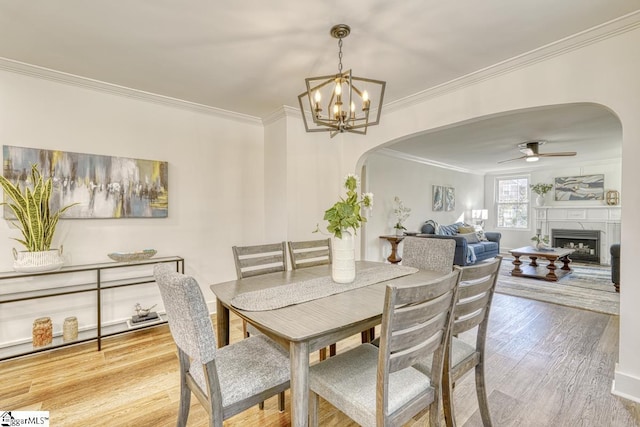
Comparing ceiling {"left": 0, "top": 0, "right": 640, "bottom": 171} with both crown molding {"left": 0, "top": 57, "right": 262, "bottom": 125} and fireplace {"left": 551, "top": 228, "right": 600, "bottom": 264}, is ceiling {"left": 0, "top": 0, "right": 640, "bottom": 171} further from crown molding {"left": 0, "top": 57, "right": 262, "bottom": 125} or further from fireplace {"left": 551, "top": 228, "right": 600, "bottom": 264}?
fireplace {"left": 551, "top": 228, "right": 600, "bottom": 264}

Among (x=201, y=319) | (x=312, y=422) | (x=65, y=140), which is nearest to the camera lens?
(x=201, y=319)

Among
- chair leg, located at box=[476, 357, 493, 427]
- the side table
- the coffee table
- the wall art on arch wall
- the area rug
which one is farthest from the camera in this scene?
the side table

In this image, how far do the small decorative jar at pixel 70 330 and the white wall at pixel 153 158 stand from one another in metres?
0.21

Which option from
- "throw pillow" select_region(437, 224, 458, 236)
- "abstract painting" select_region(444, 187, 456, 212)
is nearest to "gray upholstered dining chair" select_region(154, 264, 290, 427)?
"throw pillow" select_region(437, 224, 458, 236)

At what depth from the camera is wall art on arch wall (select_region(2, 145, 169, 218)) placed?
2503 millimetres

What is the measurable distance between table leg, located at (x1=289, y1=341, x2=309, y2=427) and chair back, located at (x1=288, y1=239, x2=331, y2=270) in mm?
1207

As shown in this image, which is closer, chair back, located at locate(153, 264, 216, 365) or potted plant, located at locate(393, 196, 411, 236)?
chair back, located at locate(153, 264, 216, 365)

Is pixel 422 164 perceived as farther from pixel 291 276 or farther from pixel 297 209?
pixel 291 276

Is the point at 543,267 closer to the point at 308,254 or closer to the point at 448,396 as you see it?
the point at 308,254

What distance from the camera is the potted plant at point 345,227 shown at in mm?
1789

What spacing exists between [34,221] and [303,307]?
2452 millimetres

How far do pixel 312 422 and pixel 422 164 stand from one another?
6.35 metres

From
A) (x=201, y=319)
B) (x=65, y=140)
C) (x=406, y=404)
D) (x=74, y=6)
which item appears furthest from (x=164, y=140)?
(x=406, y=404)

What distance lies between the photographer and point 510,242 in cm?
827
